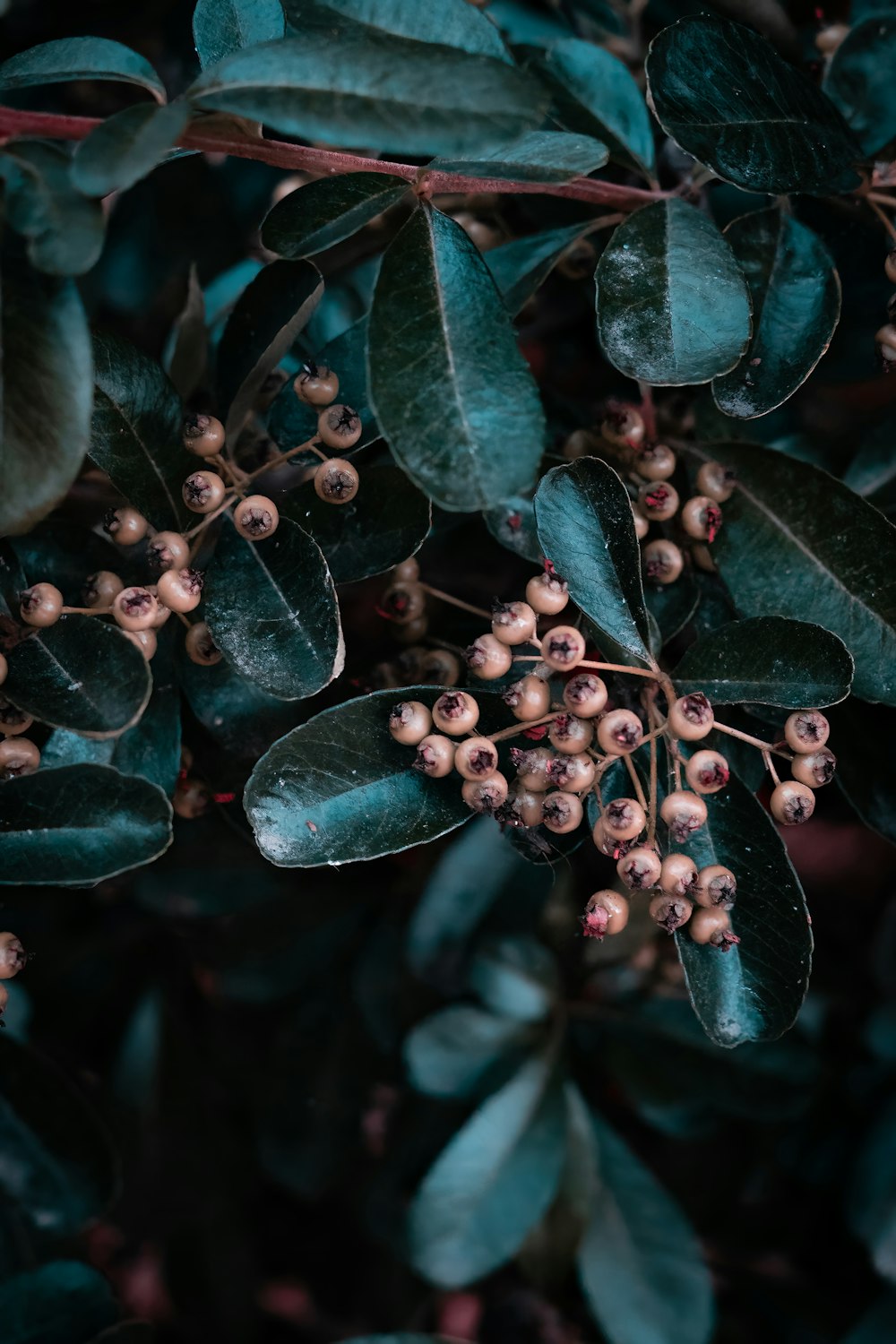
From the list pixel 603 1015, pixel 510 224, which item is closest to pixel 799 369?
pixel 510 224

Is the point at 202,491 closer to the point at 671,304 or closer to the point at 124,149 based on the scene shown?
the point at 124,149

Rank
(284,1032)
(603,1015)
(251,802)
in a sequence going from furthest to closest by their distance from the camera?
(284,1032), (603,1015), (251,802)

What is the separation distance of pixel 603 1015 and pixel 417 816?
877 mm

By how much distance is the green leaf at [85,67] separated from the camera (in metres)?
0.78

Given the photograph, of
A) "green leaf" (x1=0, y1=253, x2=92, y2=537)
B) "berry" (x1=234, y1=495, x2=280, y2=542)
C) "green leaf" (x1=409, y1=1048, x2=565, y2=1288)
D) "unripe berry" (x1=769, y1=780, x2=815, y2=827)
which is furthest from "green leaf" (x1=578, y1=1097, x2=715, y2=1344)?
"green leaf" (x1=0, y1=253, x2=92, y2=537)

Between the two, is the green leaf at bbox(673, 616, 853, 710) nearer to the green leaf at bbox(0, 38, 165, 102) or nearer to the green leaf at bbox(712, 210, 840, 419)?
the green leaf at bbox(712, 210, 840, 419)

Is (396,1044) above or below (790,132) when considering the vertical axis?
below

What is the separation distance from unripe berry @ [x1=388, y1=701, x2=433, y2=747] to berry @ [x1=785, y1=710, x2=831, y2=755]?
0.30 m

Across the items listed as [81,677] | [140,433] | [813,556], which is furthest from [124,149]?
[813,556]

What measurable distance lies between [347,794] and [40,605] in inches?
11.0

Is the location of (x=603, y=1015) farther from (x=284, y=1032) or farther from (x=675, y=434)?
(x=675, y=434)

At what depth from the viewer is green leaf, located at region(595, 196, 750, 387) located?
0.81 m

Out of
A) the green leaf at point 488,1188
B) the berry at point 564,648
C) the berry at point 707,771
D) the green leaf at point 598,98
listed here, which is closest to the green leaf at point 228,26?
the green leaf at point 598,98

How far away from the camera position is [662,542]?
96 cm
